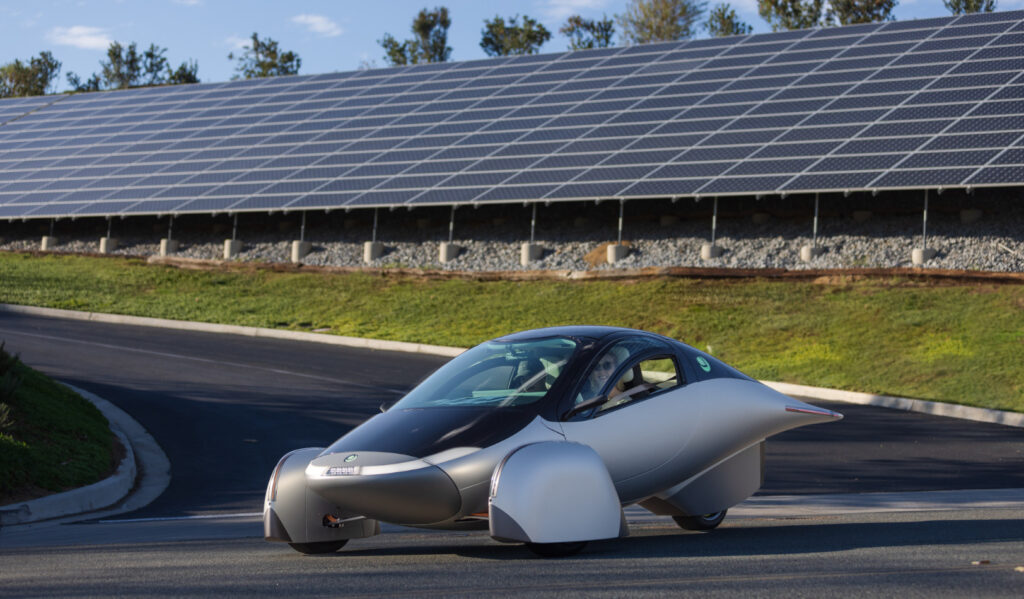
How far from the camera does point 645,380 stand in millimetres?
8484

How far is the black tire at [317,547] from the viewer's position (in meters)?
7.75

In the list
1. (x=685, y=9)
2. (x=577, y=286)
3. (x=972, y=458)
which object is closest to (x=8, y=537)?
(x=972, y=458)

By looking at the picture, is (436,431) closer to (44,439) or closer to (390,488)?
(390,488)

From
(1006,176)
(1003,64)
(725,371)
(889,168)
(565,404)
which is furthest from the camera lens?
(1003,64)

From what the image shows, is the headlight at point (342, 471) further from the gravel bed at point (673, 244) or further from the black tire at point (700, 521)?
the gravel bed at point (673, 244)

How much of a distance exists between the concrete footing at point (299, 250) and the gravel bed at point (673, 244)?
0.19 m

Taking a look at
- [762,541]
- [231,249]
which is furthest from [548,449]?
[231,249]

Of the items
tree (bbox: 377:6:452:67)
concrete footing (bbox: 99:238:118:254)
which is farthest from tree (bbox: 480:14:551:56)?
concrete footing (bbox: 99:238:118:254)

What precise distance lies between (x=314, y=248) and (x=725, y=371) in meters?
26.2

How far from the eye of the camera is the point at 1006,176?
78.9 ft

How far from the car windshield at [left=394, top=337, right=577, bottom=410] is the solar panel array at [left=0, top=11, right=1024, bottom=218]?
19.0 meters

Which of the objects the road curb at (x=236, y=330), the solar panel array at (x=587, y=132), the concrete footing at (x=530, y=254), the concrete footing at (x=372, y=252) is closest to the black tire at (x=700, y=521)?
the road curb at (x=236, y=330)

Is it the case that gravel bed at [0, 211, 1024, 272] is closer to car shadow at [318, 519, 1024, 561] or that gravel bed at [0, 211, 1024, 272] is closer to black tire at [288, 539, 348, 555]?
car shadow at [318, 519, 1024, 561]

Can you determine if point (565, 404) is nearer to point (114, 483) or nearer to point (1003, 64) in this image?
point (114, 483)
